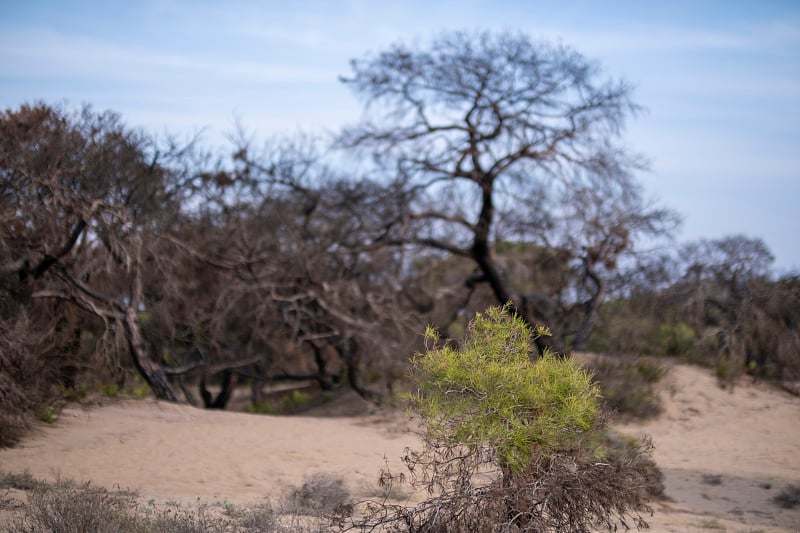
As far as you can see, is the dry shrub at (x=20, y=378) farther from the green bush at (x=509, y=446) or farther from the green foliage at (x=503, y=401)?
the green foliage at (x=503, y=401)

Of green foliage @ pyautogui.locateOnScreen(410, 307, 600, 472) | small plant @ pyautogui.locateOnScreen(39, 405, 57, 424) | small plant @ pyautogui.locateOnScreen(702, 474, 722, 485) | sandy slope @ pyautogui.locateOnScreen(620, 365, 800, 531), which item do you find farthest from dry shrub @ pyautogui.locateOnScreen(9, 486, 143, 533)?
small plant @ pyautogui.locateOnScreen(702, 474, 722, 485)

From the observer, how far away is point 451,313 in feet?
60.1

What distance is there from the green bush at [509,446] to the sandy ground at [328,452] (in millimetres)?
2210

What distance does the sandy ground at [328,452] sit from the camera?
853 cm

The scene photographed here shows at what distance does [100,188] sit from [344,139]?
5947mm

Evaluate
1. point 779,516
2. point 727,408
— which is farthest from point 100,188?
point 727,408

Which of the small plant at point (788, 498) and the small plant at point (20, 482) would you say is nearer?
the small plant at point (20, 482)

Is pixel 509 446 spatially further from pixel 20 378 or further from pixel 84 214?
pixel 84 214

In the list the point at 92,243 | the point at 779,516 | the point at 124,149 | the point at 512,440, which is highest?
the point at 124,149

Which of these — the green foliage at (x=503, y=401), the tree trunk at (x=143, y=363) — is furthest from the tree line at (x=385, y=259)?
the green foliage at (x=503, y=401)

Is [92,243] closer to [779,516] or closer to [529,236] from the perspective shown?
[529,236]

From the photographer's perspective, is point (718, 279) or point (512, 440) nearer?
point (512, 440)

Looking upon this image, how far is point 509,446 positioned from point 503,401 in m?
0.35

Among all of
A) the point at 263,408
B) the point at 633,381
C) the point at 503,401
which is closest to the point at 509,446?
the point at 503,401
